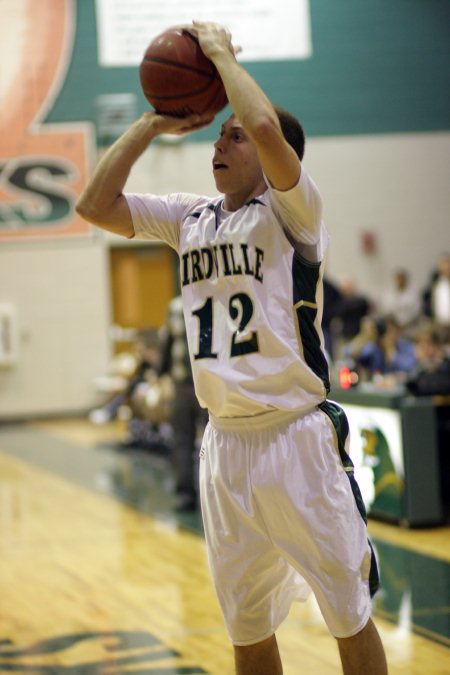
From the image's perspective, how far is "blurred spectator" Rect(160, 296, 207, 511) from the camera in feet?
28.0

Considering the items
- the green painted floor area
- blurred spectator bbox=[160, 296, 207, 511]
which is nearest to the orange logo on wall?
the green painted floor area

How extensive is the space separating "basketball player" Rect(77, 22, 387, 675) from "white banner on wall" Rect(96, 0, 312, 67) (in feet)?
30.5

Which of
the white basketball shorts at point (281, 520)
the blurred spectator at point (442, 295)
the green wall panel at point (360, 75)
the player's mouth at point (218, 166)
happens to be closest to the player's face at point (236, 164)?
the player's mouth at point (218, 166)

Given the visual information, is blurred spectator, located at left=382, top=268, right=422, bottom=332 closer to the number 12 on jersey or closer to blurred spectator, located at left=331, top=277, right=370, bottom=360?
blurred spectator, located at left=331, top=277, right=370, bottom=360

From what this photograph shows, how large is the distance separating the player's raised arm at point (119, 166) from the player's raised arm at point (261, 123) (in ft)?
0.90

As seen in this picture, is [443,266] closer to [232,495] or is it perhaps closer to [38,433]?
[38,433]

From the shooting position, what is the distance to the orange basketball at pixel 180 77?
310cm

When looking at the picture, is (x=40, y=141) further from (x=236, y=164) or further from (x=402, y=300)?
(x=236, y=164)

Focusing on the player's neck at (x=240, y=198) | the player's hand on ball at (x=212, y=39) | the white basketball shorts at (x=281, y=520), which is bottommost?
the white basketball shorts at (x=281, y=520)

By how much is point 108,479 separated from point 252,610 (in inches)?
295

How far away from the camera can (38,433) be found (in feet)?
50.5

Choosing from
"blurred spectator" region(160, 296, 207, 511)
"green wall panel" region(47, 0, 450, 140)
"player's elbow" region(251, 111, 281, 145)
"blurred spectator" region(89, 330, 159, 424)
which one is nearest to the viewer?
"player's elbow" region(251, 111, 281, 145)

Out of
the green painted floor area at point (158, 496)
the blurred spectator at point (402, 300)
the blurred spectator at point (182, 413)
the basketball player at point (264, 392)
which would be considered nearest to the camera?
the basketball player at point (264, 392)

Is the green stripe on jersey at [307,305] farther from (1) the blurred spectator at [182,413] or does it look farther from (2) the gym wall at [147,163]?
(2) the gym wall at [147,163]
